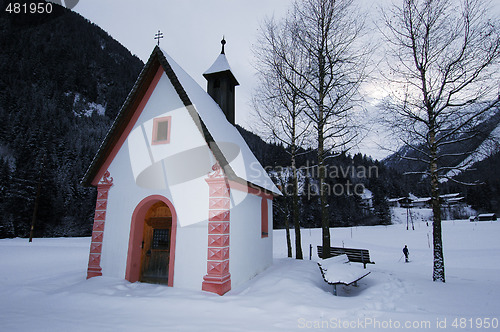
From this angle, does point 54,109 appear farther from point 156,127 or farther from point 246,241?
point 246,241

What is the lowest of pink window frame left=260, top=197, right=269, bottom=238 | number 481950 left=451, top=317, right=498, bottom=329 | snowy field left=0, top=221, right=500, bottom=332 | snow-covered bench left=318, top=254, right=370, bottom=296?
snowy field left=0, top=221, right=500, bottom=332

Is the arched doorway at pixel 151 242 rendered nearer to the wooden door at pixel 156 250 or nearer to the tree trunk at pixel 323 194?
the wooden door at pixel 156 250

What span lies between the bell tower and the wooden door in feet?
Answer: 22.6

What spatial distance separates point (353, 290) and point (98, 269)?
28.1ft

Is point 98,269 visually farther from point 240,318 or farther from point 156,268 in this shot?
point 240,318

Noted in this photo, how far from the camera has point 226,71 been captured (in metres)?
13.1

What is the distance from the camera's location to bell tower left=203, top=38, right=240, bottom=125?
523 inches

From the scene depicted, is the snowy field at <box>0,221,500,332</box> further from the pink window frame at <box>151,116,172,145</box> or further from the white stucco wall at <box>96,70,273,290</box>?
the pink window frame at <box>151,116,172,145</box>

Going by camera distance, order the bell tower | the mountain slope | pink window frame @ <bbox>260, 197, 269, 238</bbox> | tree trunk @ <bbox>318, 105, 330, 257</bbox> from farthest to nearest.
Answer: the mountain slope
the bell tower
pink window frame @ <bbox>260, 197, 269, 238</bbox>
tree trunk @ <bbox>318, 105, 330, 257</bbox>

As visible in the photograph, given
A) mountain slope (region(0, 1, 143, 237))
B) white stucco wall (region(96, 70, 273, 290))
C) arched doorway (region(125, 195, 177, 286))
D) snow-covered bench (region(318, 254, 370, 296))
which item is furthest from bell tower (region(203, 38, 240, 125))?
mountain slope (region(0, 1, 143, 237))

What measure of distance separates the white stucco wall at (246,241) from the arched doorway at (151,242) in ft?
6.09

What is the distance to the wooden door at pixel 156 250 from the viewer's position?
822cm

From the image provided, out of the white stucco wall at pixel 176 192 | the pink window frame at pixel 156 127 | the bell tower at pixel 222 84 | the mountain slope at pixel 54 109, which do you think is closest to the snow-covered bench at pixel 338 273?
the white stucco wall at pixel 176 192

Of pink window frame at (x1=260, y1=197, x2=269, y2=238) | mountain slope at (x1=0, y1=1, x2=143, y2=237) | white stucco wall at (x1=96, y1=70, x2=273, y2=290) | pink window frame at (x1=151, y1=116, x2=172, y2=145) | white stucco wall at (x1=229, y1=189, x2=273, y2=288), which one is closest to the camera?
white stucco wall at (x1=96, y1=70, x2=273, y2=290)
